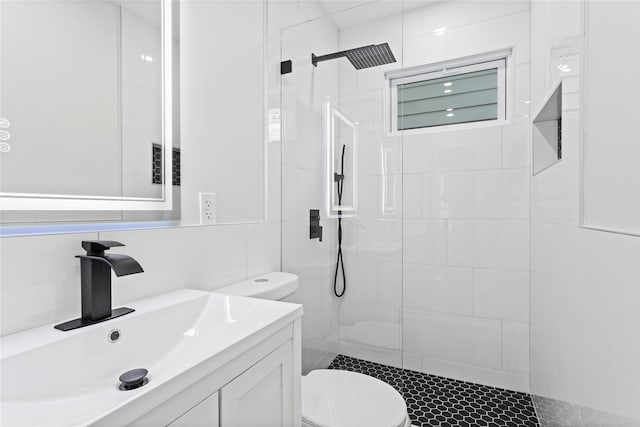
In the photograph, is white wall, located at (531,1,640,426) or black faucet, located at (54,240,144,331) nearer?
white wall, located at (531,1,640,426)

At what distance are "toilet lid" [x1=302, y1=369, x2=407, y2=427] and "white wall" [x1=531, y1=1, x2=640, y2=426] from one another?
60 centimetres

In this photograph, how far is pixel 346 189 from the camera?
70.4 inches

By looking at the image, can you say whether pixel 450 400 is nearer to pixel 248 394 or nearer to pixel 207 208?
pixel 248 394

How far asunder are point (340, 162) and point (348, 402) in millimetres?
1187

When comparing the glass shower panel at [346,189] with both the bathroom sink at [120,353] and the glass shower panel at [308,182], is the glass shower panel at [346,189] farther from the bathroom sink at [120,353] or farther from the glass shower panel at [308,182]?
the bathroom sink at [120,353]

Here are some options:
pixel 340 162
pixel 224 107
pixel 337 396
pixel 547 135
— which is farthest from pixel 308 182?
pixel 547 135

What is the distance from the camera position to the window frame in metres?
1.76

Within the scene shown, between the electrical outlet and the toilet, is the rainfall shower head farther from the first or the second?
the toilet

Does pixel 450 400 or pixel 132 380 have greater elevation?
pixel 132 380

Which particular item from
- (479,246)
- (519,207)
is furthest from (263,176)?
(519,207)

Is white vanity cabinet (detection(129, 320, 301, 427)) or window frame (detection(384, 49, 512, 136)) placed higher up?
window frame (detection(384, 49, 512, 136))

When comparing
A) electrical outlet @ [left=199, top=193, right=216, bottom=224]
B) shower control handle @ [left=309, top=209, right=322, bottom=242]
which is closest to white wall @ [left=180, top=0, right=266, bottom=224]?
electrical outlet @ [left=199, top=193, right=216, bottom=224]

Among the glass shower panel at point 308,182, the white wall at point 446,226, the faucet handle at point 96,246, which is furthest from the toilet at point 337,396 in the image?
the faucet handle at point 96,246

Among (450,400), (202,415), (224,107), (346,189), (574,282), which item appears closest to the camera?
(202,415)
